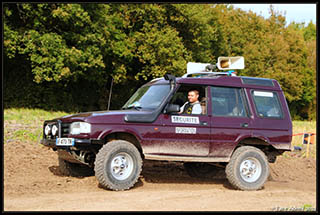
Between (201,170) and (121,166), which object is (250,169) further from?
(121,166)

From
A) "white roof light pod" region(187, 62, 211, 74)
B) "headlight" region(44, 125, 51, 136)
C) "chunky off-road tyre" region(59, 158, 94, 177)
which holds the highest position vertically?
"white roof light pod" region(187, 62, 211, 74)

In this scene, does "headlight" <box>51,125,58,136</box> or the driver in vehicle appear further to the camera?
the driver in vehicle

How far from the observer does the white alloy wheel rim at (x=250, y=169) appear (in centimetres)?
956

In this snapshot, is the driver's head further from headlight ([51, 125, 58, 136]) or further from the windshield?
headlight ([51, 125, 58, 136])

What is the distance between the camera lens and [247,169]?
379 inches

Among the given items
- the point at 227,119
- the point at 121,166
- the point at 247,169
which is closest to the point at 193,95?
the point at 227,119

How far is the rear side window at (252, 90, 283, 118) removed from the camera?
994cm

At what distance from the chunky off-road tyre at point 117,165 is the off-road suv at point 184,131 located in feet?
0.06

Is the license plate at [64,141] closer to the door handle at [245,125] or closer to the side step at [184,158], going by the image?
the side step at [184,158]

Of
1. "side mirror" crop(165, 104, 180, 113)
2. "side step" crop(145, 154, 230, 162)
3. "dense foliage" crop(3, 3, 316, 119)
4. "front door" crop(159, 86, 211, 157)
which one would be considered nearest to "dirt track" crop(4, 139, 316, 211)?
"side step" crop(145, 154, 230, 162)

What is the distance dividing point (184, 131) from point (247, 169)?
5.88 ft

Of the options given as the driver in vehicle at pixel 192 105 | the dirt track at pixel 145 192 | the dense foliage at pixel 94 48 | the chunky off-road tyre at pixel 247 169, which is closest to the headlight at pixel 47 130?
the dirt track at pixel 145 192

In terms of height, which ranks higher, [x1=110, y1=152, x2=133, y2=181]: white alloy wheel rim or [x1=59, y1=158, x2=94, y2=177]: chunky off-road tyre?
[x1=110, y1=152, x2=133, y2=181]: white alloy wheel rim

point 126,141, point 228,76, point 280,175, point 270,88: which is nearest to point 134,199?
point 126,141
